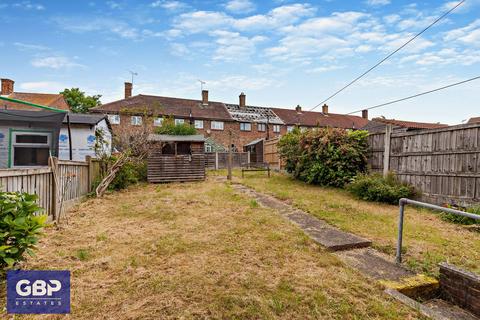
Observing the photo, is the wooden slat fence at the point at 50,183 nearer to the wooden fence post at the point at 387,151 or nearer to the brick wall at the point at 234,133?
the wooden fence post at the point at 387,151

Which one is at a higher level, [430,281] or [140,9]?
[140,9]

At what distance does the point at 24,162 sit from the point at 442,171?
47.4 ft

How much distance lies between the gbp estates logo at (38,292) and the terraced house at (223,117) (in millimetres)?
25302

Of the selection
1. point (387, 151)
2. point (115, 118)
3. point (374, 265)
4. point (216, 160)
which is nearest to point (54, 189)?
point (374, 265)

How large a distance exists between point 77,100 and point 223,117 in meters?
26.7

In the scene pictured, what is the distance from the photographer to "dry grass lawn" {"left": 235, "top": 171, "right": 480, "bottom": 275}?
11.0ft

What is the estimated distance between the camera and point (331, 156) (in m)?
9.64

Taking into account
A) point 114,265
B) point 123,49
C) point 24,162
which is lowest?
point 114,265

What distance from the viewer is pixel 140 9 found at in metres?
8.43

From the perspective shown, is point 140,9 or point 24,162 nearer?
point 140,9

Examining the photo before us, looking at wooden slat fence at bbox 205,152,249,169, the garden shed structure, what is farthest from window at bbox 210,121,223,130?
the garden shed structure

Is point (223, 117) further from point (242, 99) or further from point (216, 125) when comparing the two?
point (242, 99)

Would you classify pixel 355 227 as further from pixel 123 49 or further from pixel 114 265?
pixel 123 49

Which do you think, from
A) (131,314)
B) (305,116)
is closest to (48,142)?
(131,314)
